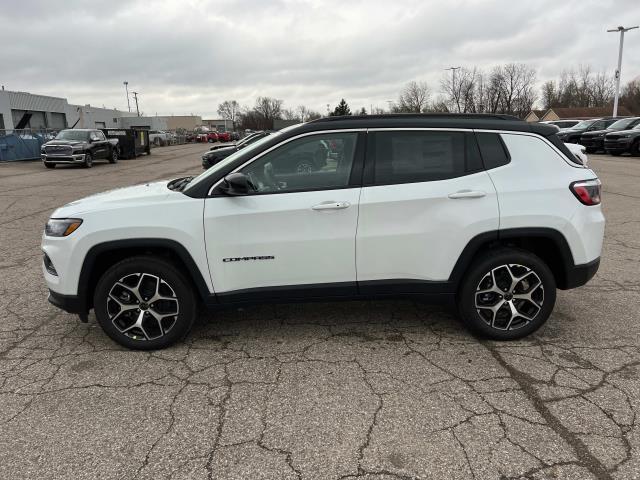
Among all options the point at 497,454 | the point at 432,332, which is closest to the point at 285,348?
the point at 432,332

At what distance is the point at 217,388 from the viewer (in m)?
3.25

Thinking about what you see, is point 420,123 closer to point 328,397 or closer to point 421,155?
point 421,155

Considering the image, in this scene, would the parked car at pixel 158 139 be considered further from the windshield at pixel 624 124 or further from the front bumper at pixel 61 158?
the windshield at pixel 624 124

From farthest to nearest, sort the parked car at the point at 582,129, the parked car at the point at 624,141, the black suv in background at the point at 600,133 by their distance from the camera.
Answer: the parked car at the point at 582,129, the black suv in background at the point at 600,133, the parked car at the point at 624,141

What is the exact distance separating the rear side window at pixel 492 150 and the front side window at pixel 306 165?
100 cm

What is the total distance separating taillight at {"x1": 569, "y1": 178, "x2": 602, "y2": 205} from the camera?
12.0 feet

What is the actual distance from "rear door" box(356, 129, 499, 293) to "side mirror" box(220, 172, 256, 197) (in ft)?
2.80

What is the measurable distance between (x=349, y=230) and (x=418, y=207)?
55 centimetres

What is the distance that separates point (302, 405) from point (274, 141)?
6.36ft

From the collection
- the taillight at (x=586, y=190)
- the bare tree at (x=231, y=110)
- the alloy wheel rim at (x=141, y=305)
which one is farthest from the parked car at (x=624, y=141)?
the bare tree at (x=231, y=110)

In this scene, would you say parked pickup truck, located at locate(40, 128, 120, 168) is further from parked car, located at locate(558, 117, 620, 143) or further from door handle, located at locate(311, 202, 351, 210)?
parked car, located at locate(558, 117, 620, 143)

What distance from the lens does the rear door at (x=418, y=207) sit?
3.59 m

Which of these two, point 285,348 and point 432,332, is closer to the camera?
point 285,348

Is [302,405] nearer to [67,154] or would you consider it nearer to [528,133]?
[528,133]
